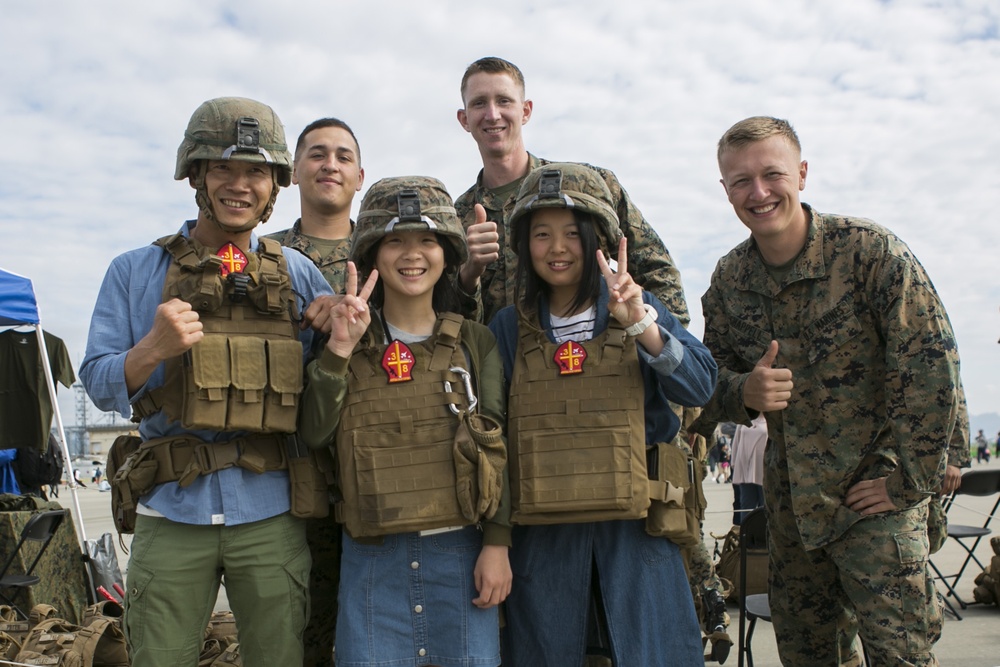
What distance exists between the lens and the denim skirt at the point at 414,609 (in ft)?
8.95

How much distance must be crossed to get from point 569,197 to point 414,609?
1.51m

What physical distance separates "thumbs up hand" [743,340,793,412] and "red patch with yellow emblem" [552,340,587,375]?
2.41 ft

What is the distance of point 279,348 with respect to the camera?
2.81 metres

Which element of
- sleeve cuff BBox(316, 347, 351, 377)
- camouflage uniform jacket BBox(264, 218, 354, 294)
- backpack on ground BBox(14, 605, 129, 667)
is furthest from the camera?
backpack on ground BBox(14, 605, 129, 667)

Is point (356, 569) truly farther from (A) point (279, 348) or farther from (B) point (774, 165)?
(B) point (774, 165)

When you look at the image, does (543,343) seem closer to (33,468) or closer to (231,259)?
(231,259)

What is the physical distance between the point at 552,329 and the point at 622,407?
432mm

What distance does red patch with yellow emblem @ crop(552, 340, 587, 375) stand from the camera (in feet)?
9.69

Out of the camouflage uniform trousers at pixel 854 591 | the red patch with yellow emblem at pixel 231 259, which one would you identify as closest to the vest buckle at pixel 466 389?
the red patch with yellow emblem at pixel 231 259

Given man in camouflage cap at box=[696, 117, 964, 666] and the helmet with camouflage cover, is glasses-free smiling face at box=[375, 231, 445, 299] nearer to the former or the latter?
the helmet with camouflage cover

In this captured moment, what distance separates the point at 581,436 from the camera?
2867 mm

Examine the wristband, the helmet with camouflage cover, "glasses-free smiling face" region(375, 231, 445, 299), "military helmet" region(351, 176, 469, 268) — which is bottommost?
the wristband

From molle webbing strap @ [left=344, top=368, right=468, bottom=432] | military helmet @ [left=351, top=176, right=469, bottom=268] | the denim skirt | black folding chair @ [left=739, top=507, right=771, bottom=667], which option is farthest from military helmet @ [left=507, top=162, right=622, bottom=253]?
black folding chair @ [left=739, top=507, right=771, bottom=667]

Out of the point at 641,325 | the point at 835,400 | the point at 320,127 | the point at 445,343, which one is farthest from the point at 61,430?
the point at 835,400
